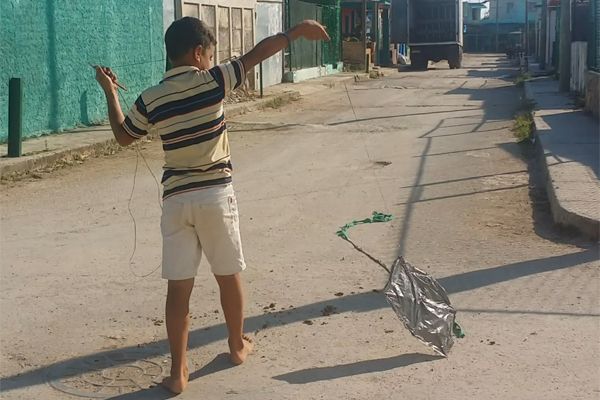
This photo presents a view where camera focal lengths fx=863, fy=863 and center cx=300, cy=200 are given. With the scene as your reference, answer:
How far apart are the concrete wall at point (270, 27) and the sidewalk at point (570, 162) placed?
950cm

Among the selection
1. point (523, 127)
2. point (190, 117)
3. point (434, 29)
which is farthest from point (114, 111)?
point (434, 29)

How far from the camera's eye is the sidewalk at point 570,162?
722cm

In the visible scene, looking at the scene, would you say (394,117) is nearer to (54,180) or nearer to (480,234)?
(54,180)

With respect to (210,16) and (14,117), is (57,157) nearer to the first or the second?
(14,117)

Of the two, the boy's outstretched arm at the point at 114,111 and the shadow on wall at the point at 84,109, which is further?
the shadow on wall at the point at 84,109

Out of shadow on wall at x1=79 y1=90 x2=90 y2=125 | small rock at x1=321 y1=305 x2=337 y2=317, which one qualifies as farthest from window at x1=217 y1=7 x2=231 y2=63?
small rock at x1=321 y1=305 x2=337 y2=317

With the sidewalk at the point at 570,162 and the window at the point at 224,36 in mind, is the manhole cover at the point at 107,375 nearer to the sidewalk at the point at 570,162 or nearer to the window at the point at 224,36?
the sidewalk at the point at 570,162

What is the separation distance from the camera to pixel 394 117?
17109 mm

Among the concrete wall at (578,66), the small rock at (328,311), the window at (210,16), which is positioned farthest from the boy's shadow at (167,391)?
the window at (210,16)

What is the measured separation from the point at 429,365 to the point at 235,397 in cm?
103

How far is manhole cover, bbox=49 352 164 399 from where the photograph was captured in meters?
4.20

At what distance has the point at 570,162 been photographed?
9867 mm

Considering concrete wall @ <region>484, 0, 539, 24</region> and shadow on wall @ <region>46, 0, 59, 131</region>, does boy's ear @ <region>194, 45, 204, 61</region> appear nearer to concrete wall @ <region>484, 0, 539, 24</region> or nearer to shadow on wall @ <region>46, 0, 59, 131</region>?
shadow on wall @ <region>46, 0, 59, 131</region>

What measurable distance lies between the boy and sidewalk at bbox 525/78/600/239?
3770mm
